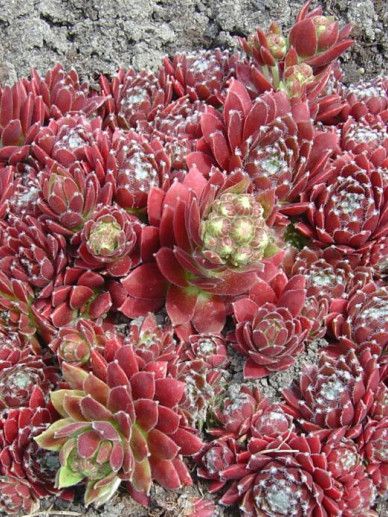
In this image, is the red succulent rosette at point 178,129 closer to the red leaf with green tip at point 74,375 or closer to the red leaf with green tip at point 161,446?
the red leaf with green tip at point 74,375

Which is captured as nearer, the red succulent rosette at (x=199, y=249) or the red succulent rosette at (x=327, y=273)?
the red succulent rosette at (x=199, y=249)

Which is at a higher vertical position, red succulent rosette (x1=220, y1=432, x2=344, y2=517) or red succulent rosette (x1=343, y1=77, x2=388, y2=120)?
red succulent rosette (x1=343, y1=77, x2=388, y2=120)

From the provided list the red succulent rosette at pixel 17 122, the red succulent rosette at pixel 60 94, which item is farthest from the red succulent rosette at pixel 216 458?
the red succulent rosette at pixel 60 94

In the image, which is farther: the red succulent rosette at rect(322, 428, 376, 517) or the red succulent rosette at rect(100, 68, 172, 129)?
the red succulent rosette at rect(100, 68, 172, 129)

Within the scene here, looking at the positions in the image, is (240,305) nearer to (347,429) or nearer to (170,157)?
(347,429)

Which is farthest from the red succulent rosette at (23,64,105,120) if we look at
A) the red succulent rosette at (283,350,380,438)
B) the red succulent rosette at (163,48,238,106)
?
the red succulent rosette at (283,350,380,438)

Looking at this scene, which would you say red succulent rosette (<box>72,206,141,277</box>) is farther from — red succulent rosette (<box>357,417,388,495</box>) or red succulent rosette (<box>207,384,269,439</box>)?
red succulent rosette (<box>357,417,388,495</box>)

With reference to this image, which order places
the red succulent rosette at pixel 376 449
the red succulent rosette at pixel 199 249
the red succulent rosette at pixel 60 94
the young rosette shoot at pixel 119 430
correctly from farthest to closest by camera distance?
the red succulent rosette at pixel 60 94, the red succulent rosette at pixel 376 449, the red succulent rosette at pixel 199 249, the young rosette shoot at pixel 119 430
